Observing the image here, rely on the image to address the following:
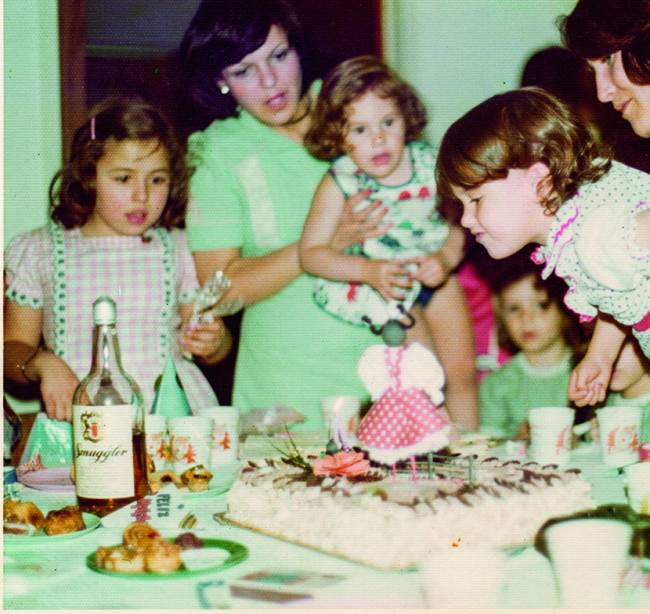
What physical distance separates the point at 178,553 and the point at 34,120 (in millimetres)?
1508

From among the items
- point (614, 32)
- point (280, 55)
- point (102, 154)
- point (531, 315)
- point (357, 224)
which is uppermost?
point (280, 55)

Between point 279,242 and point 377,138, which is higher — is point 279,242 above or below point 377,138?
below

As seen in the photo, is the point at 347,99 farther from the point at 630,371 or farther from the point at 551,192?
the point at 630,371

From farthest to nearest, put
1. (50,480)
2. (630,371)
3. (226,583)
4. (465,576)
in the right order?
(630,371) → (50,480) → (226,583) → (465,576)

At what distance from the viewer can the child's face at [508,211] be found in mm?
1428

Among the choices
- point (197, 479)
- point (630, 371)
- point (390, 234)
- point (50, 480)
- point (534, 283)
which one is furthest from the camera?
point (534, 283)

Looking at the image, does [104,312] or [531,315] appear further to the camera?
[531,315]

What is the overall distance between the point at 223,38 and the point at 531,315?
3.19 feet

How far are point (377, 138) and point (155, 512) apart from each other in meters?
1.10

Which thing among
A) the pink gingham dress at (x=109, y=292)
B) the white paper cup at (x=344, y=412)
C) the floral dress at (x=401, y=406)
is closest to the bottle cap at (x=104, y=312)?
the floral dress at (x=401, y=406)

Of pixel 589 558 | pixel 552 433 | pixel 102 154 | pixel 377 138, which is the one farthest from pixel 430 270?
pixel 589 558

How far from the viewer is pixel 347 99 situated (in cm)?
191

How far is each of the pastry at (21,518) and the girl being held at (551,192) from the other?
0.83m

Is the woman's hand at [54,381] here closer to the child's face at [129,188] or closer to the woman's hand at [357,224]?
the child's face at [129,188]
